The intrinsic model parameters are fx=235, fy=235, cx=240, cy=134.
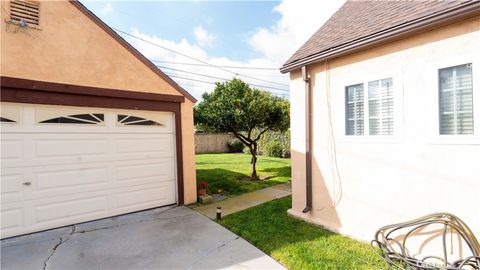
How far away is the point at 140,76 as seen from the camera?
20.2ft

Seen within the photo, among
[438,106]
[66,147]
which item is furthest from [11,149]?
[438,106]

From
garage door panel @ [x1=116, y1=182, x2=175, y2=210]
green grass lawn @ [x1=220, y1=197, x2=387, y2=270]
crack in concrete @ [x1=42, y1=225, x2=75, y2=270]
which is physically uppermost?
garage door panel @ [x1=116, y1=182, x2=175, y2=210]

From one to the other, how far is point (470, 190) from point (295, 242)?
2688mm

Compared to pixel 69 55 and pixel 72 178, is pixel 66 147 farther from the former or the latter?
pixel 69 55

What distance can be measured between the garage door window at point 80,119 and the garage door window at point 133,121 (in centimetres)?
43

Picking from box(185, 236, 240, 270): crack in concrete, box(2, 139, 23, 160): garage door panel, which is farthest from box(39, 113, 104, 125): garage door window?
box(185, 236, 240, 270): crack in concrete

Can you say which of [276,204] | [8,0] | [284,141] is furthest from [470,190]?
[284,141]

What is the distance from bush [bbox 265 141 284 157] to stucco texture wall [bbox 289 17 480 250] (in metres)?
12.7

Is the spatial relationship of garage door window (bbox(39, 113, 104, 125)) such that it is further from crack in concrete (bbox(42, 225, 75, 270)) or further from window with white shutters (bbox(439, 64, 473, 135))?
window with white shutters (bbox(439, 64, 473, 135))

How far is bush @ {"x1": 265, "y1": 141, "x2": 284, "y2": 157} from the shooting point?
18.1m

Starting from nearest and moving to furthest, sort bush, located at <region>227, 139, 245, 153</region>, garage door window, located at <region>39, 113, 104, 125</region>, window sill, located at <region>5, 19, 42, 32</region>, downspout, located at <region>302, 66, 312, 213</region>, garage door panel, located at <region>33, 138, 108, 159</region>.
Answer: window sill, located at <region>5, 19, 42, 32</region>, garage door panel, located at <region>33, 138, 108, 159</region>, garage door window, located at <region>39, 113, 104, 125</region>, downspout, located at <region>302, 66, 312, 213</region>, bush, located at <region>227, 139, 245, 153</region>

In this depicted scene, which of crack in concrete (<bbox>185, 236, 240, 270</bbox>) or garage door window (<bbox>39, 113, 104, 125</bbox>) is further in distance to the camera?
garage door window (<bbox>39, 113, 104, 125</bbox>)

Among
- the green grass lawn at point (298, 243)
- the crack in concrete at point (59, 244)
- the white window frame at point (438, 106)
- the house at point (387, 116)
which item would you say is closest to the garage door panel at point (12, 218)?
the crack in concrete at point (59, 244)

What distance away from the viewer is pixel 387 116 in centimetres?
407
